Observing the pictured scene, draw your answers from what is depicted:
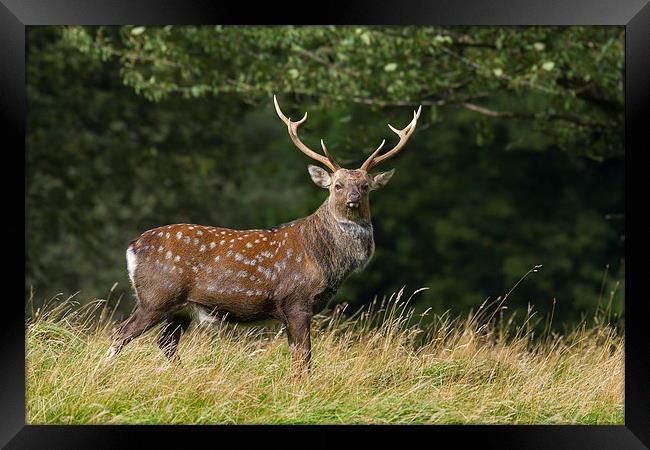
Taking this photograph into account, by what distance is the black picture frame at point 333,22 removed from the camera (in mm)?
6191

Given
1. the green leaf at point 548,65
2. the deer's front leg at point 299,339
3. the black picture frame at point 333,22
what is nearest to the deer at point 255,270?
the deer's front leg at point 299,339

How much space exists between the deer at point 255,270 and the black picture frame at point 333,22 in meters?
1.21

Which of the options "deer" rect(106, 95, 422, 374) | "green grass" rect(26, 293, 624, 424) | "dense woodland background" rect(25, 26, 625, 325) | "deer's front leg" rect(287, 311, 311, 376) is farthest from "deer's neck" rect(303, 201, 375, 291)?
"dense woodland background" rect(25, 26, 625, 325)

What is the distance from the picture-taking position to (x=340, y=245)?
7.66 meters

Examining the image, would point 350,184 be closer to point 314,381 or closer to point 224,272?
point 224,272

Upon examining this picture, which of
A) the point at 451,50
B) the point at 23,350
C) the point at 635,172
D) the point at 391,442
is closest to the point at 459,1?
the point at 635,172

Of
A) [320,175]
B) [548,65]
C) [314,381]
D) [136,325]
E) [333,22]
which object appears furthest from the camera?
[548,65]

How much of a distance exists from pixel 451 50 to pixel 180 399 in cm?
605

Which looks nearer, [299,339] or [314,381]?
[314,381]

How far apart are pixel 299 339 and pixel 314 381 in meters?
0.33

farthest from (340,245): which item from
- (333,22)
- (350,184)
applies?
(333,22)

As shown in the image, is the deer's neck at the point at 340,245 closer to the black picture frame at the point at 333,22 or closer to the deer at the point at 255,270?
the deer at the point at 255,270

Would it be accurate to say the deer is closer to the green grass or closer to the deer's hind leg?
the deer's hind leg

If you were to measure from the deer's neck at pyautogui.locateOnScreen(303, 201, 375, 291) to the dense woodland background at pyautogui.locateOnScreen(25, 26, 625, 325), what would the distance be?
213 cm
